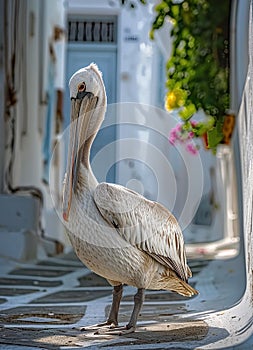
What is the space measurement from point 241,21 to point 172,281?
6.21 feet

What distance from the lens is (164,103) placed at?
482 cm

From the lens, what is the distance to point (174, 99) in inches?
185

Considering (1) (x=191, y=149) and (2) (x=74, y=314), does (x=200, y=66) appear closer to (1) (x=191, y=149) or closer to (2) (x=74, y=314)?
(1) (x=191, y=149)

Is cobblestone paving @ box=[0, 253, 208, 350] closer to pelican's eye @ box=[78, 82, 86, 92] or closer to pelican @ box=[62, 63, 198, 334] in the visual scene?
pelican @ box=[62, 63, 198, 334]

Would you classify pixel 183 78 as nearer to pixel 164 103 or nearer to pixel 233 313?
pixel 164 103

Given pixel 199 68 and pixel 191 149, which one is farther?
pixel 191 149

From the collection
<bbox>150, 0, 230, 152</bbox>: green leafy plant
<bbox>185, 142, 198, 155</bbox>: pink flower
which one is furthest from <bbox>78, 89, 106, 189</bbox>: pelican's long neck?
<bbox>185, 142, 198, 155</bbox>: pink flower

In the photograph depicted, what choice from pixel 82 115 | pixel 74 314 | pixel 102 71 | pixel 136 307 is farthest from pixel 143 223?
pixel 74 314

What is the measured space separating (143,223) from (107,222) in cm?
10

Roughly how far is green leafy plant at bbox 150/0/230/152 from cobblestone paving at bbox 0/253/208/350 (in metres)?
0.95

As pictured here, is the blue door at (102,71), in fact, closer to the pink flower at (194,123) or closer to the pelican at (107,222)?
the pelican at (107,222)

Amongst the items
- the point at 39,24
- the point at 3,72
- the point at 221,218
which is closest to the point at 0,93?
the point at 3,72

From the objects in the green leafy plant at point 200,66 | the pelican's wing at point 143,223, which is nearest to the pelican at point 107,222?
the pelican's wing at point 143,223

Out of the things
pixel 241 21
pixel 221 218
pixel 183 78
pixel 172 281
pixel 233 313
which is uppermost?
pixel 241 21
